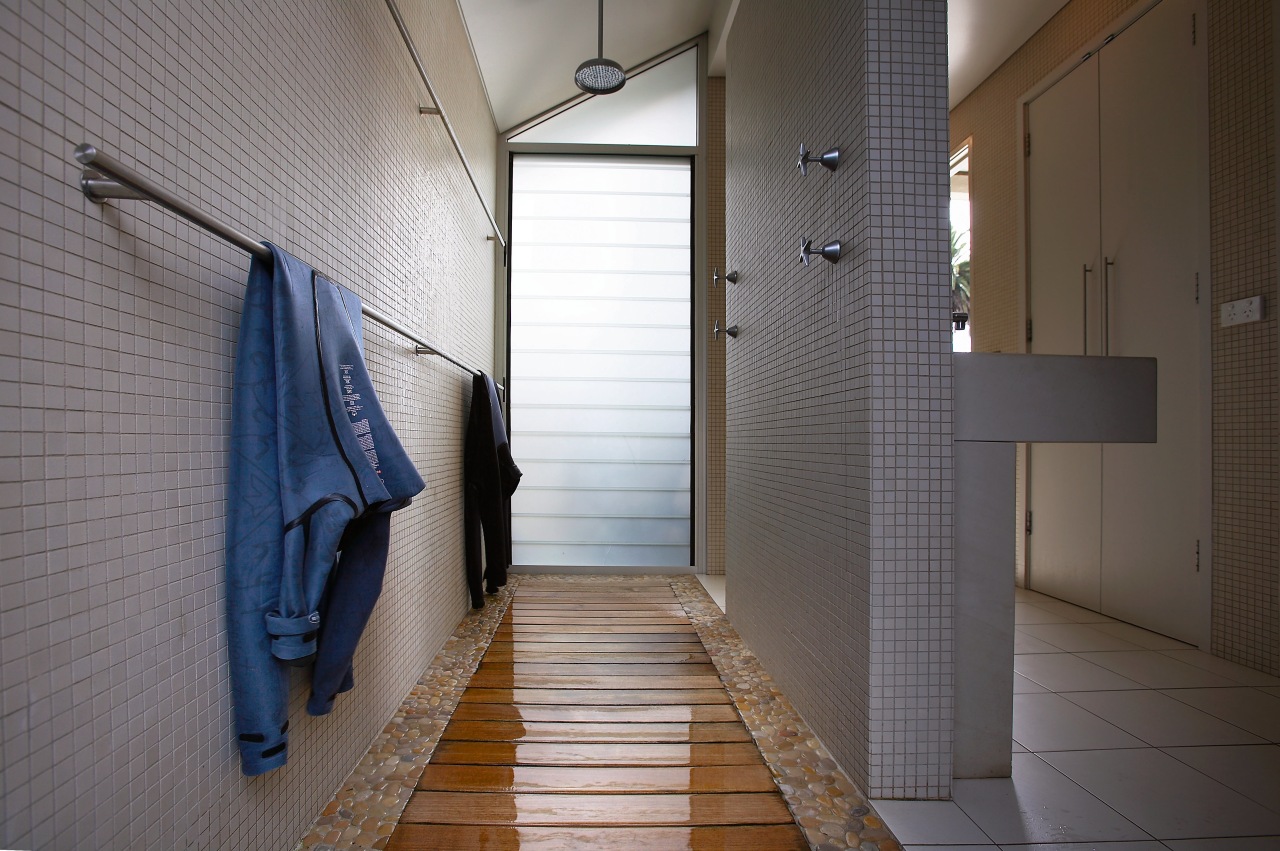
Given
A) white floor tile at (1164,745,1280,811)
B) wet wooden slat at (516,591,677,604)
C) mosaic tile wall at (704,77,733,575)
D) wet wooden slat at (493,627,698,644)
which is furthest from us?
mosaic tile wall at (704,77,733,575)

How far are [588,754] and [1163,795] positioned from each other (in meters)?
1.26

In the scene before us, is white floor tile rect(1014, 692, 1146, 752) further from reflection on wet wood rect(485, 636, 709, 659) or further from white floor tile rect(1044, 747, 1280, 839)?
reflection on wet wood rect(485, 636, 709, 659)

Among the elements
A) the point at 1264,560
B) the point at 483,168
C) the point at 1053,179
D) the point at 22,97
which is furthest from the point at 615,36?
the point at 1264,560

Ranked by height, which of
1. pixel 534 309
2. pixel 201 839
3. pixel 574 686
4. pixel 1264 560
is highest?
pixel 534 309

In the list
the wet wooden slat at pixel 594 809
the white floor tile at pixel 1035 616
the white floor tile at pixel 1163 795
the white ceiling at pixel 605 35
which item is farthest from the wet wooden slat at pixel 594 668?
the white ceiling at pixel 605 35

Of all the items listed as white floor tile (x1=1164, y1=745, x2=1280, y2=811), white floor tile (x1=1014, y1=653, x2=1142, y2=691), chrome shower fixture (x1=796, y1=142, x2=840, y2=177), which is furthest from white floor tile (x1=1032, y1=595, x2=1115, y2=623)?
chrome shower fixture (x1=796, y1=142, x2=840, y2=177)

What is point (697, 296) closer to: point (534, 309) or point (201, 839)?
point (534, 309)

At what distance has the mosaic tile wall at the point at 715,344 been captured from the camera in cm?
381

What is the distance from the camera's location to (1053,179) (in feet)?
10.7

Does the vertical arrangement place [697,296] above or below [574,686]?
above

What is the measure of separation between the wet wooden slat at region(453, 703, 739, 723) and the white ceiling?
2687 millimetres

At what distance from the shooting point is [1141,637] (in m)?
2.60

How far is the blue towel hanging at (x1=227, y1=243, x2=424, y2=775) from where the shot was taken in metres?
0.99

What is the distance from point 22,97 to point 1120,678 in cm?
284
